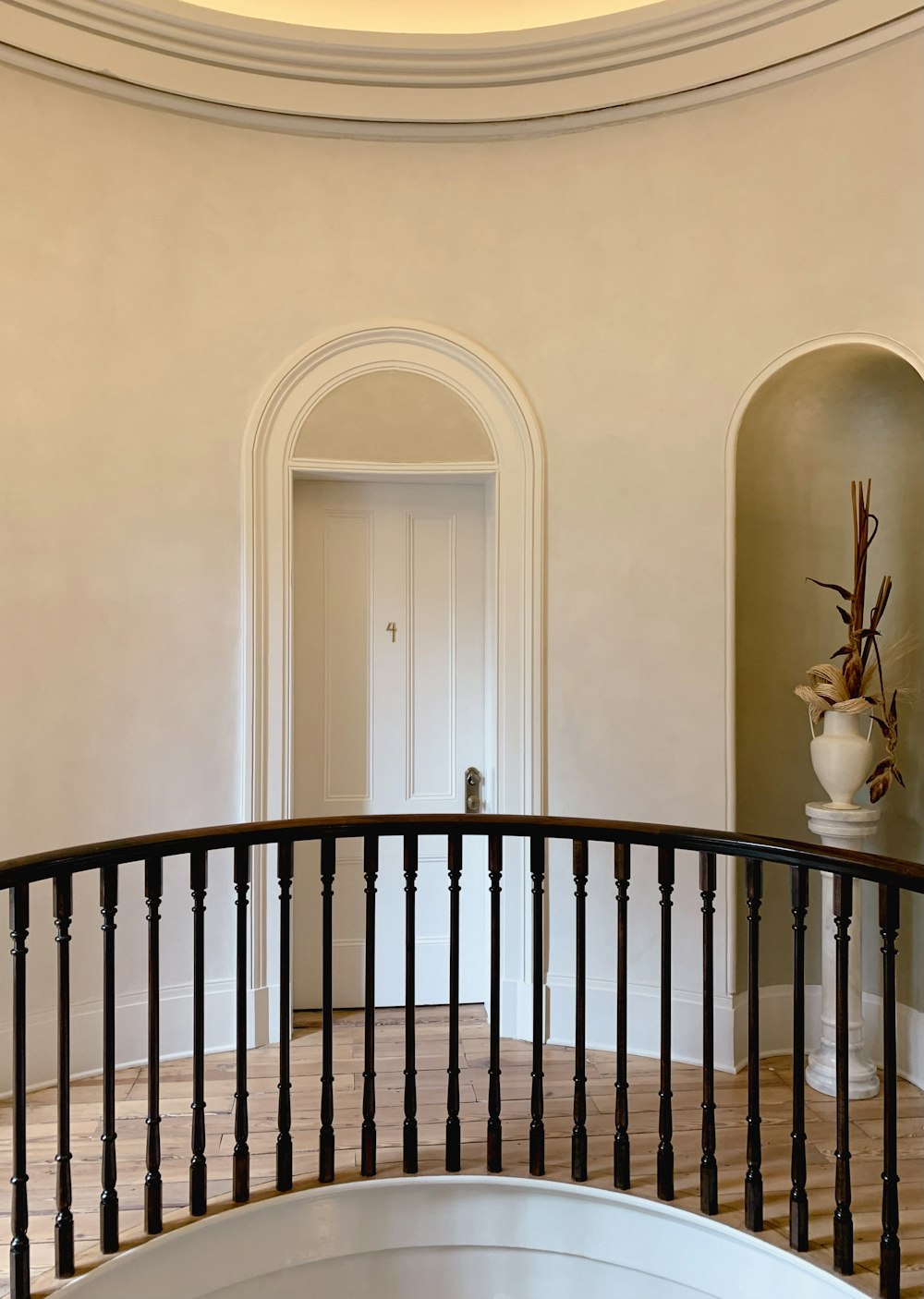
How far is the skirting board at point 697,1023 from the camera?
329cm

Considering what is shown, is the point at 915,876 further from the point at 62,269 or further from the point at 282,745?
the point at 62,269

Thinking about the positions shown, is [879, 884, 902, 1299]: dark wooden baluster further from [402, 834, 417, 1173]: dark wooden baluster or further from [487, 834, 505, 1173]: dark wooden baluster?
[402, 834, 417, 1173]: dark wooden baluster

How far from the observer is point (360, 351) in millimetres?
3484

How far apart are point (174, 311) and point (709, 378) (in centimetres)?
193

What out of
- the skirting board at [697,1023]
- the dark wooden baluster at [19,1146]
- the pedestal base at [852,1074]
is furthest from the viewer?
the skirting board at [697,1023]

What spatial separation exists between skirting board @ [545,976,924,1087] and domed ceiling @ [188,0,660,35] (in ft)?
11.8

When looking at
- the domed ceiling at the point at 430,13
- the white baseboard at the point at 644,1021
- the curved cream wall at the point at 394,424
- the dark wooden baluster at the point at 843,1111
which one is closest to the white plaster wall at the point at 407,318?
the white baseboard at the point at 644,1021

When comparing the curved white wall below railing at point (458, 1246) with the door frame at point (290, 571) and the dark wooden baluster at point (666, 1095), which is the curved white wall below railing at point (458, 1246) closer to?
the dark wooden baluster at point (666, 1095)

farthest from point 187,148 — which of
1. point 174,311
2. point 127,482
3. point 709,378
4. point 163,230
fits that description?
point 709,378

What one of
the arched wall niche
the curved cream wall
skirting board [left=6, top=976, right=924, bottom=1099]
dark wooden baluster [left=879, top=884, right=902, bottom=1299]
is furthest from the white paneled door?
dark wooden baluster [left=879, top=884, right=902, bottom=1299]

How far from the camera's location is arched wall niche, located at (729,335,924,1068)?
3.42 meters

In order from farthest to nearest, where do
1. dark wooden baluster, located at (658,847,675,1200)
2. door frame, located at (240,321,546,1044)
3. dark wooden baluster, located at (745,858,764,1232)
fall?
door frame, located at (240,321,546,1044) → dark wooden baluster, located at (658,847,675,1200) → dark wooden baluster, located at (745,858,764,1232)

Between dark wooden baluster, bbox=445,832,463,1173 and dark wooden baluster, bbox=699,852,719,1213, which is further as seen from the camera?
dark wooden baluster, bbox=445,832,463,1173

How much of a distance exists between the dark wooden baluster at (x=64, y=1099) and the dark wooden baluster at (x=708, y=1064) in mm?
1436
